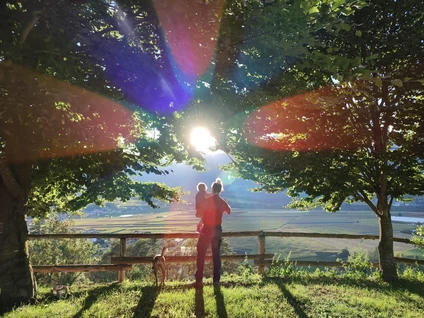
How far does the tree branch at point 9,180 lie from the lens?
5904 mm

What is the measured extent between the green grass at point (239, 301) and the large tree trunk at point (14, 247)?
1.49ft

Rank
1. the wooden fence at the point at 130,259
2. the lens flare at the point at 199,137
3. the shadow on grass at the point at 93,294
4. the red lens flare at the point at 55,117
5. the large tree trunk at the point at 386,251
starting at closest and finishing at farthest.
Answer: the red lens flare at the point at 55,117
the lens flare at the point at 199,137
the shadow on grass at the point at 93,294
the wooden fence at the point at 130,259
the large tree trunk at the point at 386,251

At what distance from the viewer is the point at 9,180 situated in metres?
6.02

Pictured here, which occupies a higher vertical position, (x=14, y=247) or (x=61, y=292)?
(x=14, y=247)

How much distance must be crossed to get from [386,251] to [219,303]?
616cm

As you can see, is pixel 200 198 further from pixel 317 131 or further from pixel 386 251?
pixel 386 251

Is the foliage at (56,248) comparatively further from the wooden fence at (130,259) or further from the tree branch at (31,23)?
the tree branch at (31,23)

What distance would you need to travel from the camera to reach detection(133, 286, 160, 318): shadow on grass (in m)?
5.19

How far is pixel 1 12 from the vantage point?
308 cm

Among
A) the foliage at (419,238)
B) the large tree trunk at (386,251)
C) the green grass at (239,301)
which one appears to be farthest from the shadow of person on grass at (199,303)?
the foliage at (419,238)

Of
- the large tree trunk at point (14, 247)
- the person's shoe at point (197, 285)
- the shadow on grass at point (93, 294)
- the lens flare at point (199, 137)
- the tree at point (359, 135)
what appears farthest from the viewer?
the tree at point (359, 135)

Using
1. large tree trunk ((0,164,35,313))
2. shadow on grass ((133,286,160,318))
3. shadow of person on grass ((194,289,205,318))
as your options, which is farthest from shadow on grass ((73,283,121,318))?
shadow of person on grass ((194,289,205,318))

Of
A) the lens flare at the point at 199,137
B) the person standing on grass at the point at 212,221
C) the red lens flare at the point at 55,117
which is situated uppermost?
the red lens flare at the point at 55,117

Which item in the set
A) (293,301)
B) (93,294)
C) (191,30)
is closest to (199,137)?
(191,30)
